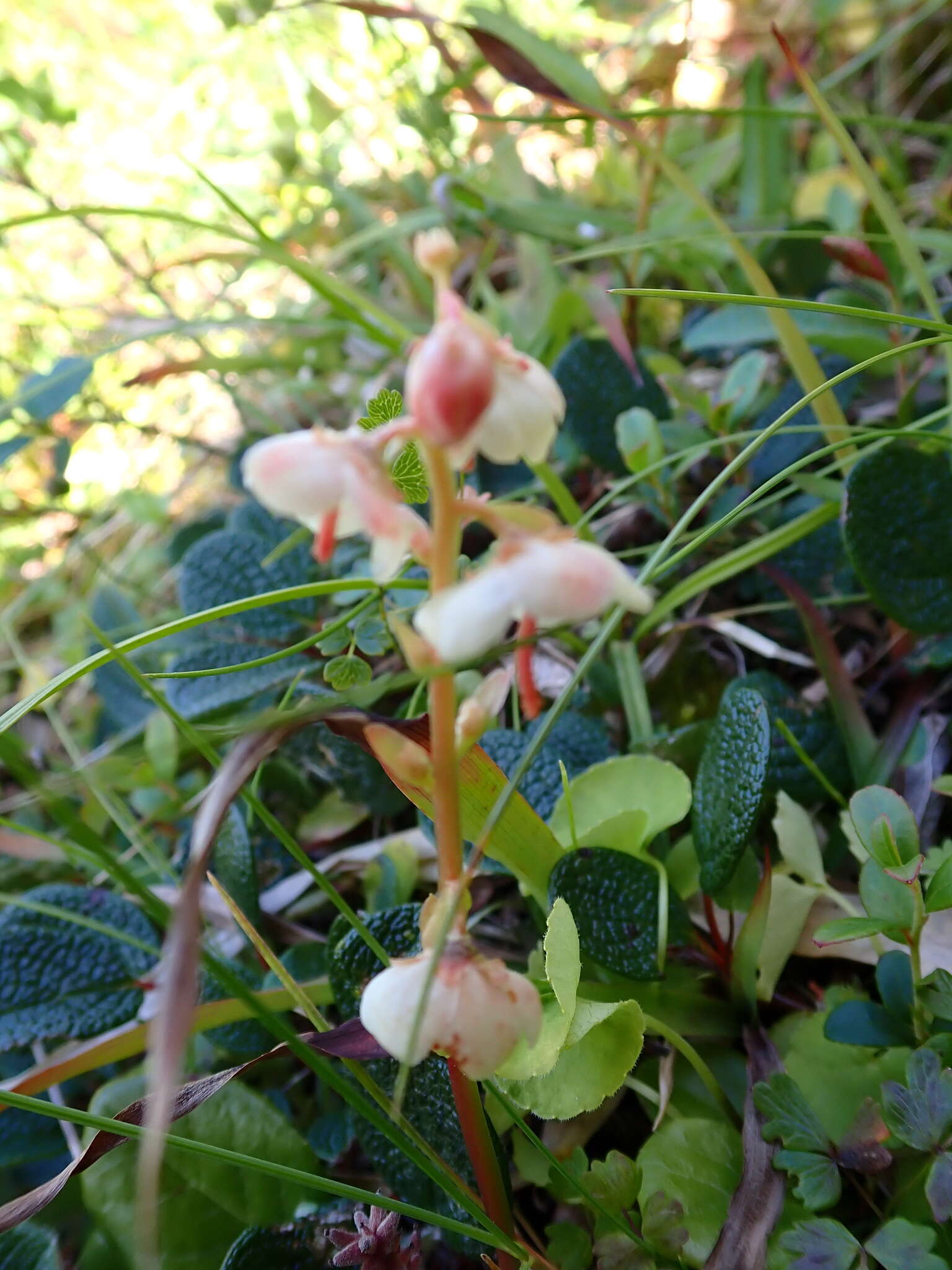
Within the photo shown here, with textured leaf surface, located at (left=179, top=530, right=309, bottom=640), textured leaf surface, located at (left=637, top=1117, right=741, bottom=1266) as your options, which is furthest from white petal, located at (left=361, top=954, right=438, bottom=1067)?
textured leaf surface, located at (left=179, top=530, right=309, bottom=640)

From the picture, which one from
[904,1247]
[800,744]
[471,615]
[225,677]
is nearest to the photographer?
[471,615]

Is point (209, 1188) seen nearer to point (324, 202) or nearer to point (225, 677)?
point (225, 677)

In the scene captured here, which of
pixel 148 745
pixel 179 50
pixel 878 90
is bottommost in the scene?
pixel 148 745

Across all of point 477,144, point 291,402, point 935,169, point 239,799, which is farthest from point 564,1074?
point 477,144

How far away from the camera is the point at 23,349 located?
132cm

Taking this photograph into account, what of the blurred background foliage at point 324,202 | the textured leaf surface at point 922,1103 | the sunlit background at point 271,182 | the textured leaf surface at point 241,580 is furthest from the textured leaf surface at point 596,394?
the textured leaf surface at point 922,1103

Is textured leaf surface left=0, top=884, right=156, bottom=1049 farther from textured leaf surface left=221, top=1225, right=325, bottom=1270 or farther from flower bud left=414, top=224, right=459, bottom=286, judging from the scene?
flower bud left=414, top=224, right=459, bottom=286

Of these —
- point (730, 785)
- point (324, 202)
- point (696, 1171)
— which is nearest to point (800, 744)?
point (730, 785)

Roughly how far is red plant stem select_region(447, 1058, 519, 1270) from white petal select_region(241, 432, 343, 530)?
0.69 ft

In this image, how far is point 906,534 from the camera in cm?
57

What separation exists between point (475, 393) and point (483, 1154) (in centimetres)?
30

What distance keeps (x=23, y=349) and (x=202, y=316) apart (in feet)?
1.01

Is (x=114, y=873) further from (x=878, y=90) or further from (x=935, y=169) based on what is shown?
(x=878, y=90)

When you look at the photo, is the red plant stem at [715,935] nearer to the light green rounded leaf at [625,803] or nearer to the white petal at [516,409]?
the light green rounded leaf at [625,803]
